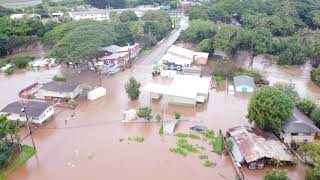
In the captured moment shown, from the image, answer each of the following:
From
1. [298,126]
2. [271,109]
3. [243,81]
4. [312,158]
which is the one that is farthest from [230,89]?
[312,158]

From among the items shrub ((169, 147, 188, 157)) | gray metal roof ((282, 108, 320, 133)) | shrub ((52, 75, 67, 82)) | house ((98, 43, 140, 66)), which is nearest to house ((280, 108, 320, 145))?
gray metal roof ((282, 108, 320, 133))

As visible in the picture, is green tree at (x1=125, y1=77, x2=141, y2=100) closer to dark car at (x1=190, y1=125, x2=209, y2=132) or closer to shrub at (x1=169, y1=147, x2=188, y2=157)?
dark car at (x1=190, y1=125, x2=209, y2=132)

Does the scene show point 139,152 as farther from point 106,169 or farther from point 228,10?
point 228,10

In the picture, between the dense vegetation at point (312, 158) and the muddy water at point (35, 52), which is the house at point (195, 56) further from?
the dense vegetation at point (312, 158)

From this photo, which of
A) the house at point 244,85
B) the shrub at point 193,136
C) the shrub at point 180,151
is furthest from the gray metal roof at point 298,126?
the house at point 244,85

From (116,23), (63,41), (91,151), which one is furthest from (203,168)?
(116,23)

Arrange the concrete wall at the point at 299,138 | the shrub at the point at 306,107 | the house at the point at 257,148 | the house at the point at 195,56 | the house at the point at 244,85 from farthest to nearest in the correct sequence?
the house at the point at 195,56
the house at the point at 244,85
the shrub at the point at 306,107
the concrete wall at the point at 299,138
the house at the point at 257,148
